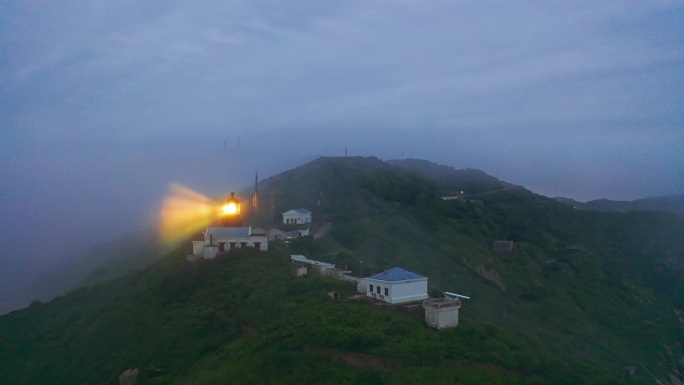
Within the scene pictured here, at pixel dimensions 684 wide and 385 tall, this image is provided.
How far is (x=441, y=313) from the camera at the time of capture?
69.7 ft

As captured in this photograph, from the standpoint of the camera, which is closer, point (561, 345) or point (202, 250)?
point (202, 250)

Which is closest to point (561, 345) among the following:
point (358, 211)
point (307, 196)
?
point (358, 211)

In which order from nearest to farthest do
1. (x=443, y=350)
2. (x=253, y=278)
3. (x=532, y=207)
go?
(x=443, y=350), (x=253, y=278), (x=532, y=207)

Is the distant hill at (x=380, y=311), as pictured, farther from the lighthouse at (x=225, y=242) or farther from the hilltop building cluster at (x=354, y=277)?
the lighthouse at (x=225, y=242)

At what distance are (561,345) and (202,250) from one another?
933 inches

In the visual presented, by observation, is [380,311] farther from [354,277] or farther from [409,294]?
[354,277]

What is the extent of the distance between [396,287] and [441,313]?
3026mm

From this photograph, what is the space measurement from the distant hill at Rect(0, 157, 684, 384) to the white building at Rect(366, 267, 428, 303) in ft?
5.40

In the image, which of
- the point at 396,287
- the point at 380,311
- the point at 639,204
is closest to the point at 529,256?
the point at 396,287

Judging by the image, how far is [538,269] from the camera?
5306 centimetres

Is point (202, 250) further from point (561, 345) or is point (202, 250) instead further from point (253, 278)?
point (561, 345)

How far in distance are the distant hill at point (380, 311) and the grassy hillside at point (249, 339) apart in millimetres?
75

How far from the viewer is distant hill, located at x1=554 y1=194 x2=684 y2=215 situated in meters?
111

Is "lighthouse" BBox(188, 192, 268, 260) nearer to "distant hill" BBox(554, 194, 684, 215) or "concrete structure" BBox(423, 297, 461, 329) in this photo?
"concrete structure" BBox(423, 297, 461, 329)
